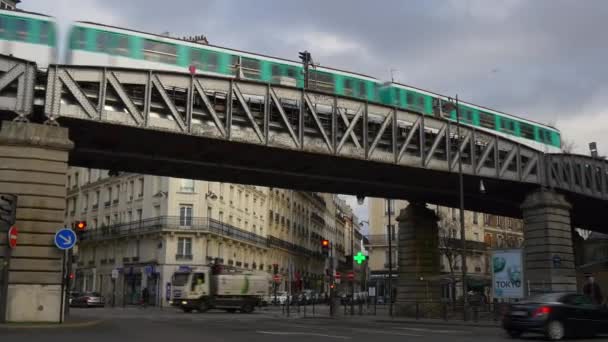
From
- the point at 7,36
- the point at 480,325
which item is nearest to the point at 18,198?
the point at 7,36

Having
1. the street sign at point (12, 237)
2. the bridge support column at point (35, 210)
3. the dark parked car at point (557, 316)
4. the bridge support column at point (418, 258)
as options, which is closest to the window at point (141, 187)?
the bridge support column at point (418, 258)

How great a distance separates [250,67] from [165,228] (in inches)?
1264

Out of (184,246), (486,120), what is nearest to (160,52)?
(486,120)

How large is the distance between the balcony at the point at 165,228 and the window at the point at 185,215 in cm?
18

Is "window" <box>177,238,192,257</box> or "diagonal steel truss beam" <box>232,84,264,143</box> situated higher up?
"diagonal steel truss beam" <box>232,84,264,143</box>

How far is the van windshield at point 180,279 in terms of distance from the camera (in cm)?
4231

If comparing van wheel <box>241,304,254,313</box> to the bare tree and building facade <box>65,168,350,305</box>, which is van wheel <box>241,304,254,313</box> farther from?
the bare tree

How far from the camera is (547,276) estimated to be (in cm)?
3316

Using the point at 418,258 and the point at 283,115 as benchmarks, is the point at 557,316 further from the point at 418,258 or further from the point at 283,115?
the point at 418,258

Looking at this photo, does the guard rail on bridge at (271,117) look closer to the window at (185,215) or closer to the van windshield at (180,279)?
the van windshield at (180,279)

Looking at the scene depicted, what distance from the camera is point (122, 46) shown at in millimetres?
25891

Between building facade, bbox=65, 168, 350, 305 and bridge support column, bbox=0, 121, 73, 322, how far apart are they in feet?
94.3

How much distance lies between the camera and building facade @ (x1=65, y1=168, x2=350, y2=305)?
58.1 metres

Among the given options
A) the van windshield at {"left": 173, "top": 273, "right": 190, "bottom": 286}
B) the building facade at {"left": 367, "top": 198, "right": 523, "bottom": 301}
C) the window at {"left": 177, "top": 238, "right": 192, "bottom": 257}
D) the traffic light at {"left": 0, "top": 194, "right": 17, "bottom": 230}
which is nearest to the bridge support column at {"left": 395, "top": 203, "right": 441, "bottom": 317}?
the van windshield at {"left": 173, "top": 273, "right": 190, "bottom": 286}
